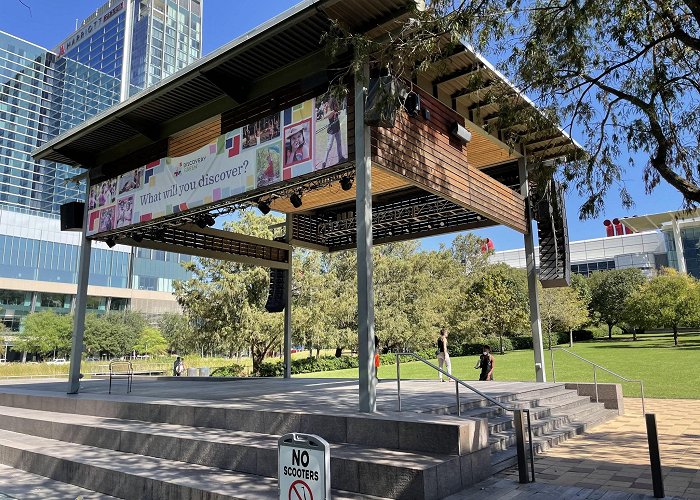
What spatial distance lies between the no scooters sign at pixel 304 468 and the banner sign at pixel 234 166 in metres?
4.65

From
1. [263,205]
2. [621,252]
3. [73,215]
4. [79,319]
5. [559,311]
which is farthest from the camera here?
[621,252]

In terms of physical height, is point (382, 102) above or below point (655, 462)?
above

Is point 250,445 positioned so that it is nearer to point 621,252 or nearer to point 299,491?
point 299,491

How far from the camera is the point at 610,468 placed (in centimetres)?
612

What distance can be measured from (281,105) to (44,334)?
2072 inches

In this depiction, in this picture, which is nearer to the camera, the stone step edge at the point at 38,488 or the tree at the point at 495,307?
the stone step edge at the point at 38,488

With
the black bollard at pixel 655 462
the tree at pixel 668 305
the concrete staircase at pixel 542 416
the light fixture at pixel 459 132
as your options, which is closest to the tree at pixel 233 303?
the concrete staircase at pixel 542 416

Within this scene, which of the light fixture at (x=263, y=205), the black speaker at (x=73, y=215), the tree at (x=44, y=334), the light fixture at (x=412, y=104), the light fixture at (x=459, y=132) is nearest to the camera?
the light fixture at (x=412, y=104)

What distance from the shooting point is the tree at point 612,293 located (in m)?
51.0

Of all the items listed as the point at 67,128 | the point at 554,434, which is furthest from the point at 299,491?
the point at 67,128

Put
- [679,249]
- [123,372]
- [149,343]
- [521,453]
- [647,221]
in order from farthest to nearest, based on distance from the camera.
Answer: [647,221] → [679,249] → [149,343] → [123,372] → [521,453]

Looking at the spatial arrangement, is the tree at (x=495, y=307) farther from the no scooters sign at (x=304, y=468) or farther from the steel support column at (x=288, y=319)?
the no scooters sign at (x=304, y=468)

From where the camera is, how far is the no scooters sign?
3.15m

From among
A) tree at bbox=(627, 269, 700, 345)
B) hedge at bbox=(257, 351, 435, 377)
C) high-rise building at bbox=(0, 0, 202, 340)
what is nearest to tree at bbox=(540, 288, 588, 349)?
tree at bbox=(627, 269, 700, 345)
